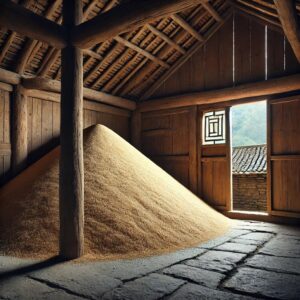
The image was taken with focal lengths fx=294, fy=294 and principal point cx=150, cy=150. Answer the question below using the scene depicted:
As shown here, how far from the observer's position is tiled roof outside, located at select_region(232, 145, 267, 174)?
33.6 ft

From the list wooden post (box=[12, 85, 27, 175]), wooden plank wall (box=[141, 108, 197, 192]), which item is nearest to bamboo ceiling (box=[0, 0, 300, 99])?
wooden post (box=[12, 85, 27, 175])

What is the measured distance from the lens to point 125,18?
3.36 m

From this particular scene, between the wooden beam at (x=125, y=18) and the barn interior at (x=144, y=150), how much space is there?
0.05 ft

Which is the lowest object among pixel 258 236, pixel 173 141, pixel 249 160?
pixel 258 236

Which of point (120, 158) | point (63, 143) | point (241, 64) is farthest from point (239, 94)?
point (63, 143)

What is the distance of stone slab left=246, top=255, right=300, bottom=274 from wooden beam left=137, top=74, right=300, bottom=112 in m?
3.74

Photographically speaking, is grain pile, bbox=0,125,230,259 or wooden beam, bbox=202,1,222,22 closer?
grain pile, bbox=0,125,230,259

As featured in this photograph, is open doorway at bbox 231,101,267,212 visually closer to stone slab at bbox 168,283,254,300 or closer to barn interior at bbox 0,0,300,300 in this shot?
barn interior at bbox 0,0,300,300

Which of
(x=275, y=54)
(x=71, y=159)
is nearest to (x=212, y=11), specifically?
(x=275, y=54)

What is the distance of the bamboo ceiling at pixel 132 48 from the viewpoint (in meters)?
5.38

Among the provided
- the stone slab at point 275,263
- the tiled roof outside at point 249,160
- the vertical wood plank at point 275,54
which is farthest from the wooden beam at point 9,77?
the tiled roof outside at point 249,160

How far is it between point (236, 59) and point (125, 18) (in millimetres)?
4266

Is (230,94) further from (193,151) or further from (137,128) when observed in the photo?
(137,128)

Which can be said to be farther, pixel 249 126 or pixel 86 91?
pixel 249 126
